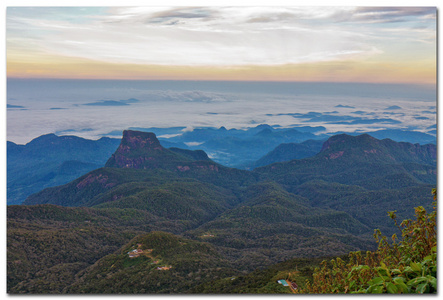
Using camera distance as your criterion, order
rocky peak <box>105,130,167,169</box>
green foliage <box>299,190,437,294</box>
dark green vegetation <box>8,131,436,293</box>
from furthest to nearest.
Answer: rocky peak <box>105,130,167,169</box>
dark green vegetation <box>8,131,436,293</box>
green foliage <box>299,190,437,294</box>

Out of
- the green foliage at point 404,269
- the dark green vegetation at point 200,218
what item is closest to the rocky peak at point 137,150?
the dark green vegetation at point 200,218

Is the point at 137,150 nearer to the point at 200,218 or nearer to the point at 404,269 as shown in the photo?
the point at 200,218

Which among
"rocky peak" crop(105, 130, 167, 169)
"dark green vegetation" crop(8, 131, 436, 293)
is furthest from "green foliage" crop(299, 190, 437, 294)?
"rocky peak" crop(105, 130, 167, 169)

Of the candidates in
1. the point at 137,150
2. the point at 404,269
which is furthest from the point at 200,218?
the point at 137,150

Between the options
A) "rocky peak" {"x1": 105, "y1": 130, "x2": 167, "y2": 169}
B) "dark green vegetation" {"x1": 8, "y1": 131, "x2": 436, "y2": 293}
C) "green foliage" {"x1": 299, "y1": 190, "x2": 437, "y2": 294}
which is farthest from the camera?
"rocky peak" {"x1": 105, "y1": 130, "x2": 167, "y2": 169}

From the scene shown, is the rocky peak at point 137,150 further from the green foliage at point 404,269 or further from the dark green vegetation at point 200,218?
the green foliage at point 404,269

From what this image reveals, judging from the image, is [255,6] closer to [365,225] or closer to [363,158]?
[365,225]

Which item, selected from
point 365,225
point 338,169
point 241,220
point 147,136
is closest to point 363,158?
point 338,169

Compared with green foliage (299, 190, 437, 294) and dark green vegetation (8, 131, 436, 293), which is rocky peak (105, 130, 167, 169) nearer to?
dark green vegetation (8, 131, 436, 293)
